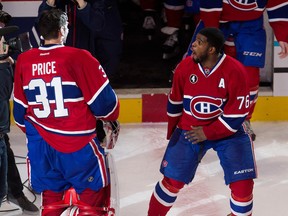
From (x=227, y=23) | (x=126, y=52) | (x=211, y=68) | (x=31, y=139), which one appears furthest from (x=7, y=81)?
(x=126, y=52)

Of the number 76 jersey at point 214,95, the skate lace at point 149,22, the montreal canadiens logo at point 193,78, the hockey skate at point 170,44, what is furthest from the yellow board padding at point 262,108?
the montreal canadiens logo at point 193,78

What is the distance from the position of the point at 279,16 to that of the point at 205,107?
1.84 meters

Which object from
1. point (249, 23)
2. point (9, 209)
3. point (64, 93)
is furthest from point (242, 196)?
point (249, 23)

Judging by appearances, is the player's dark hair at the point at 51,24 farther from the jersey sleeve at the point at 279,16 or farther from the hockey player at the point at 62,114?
the jersey sleeve at the point at 279,16

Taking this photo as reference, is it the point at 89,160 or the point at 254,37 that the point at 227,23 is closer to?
the point at 254,37

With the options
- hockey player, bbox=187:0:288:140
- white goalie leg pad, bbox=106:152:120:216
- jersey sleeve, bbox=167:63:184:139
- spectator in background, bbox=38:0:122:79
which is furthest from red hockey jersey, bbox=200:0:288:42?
white goalie leg pad, bbox=106:152:120:216

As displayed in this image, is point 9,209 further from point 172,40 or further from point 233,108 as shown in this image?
point 172,40

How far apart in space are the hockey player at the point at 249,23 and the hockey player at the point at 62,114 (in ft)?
6.95

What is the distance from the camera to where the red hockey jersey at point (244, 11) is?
620 cm

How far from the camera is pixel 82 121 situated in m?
4.23

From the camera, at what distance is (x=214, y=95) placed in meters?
4.66

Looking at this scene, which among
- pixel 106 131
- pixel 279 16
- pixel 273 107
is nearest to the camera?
pixel 106 131

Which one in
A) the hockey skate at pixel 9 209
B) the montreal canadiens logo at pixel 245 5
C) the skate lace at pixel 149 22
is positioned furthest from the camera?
the skate lace at pixel 149 22

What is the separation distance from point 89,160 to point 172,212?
1.25 meters
